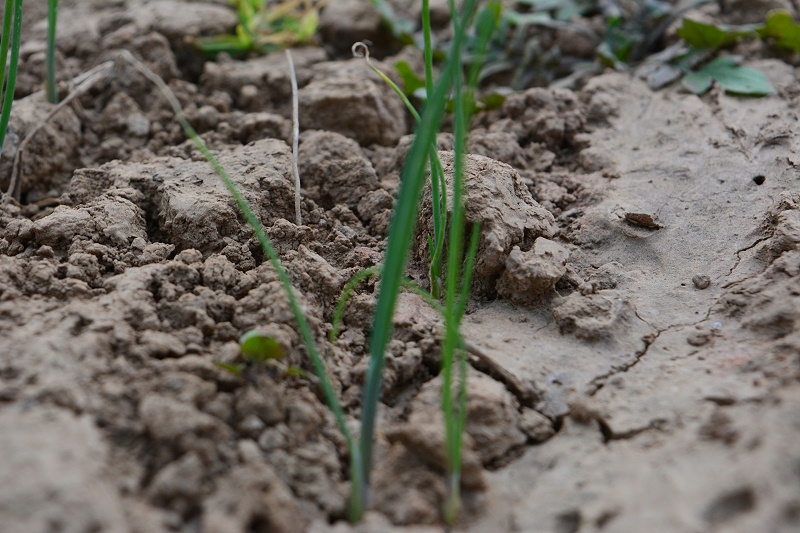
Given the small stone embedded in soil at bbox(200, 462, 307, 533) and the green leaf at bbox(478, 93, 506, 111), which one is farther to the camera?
the green leaf at bbox(478, 93, 506, 111)

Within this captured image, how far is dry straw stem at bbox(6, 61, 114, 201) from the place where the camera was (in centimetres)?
184

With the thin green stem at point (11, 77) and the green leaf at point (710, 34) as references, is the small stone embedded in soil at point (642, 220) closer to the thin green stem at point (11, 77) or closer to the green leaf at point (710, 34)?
the green leaf at point (710, 34)

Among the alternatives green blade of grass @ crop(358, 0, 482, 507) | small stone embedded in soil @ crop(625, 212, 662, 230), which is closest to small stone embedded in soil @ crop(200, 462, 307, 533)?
green blade of grass @ crop(358, 0, 482, 507)

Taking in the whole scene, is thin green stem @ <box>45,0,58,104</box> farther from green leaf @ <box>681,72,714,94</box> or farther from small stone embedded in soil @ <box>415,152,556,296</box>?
green leaf @ <box>681,72,714,94</box>

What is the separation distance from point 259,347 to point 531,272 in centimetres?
60

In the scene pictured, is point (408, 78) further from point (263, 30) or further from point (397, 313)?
point (397, 313)

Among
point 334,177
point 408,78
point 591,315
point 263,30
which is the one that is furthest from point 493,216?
point 263,30

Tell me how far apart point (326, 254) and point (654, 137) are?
3.41 ft

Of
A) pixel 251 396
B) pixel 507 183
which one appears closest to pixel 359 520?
pixel 251 396

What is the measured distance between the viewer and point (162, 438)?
1086mm

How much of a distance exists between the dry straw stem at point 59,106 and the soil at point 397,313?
3 cm

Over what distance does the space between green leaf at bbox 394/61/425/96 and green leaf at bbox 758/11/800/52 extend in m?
1.18

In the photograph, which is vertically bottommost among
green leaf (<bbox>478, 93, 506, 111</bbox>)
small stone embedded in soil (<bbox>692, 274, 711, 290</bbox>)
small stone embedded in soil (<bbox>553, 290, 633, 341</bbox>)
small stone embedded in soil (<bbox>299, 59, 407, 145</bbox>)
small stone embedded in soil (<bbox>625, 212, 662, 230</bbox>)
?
small stone embedded in soil (<bbox>553, 290, 633, 341</bbox>)

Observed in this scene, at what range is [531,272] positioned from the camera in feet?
4.91
